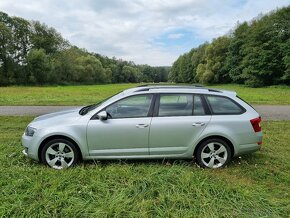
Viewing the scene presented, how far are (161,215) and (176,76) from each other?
107928mm

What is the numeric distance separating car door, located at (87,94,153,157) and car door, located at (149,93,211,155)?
173 millimetres

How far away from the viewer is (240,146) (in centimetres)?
539

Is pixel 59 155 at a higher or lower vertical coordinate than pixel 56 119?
lower

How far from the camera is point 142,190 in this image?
4.14 m

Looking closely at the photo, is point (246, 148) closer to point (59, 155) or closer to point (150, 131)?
point (150, 131)

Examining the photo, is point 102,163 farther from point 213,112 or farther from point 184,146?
point 213,112

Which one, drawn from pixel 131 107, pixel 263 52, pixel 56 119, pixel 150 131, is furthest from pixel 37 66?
pixel 150 131

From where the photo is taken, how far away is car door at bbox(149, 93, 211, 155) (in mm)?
5246

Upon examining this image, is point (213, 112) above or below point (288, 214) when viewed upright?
above

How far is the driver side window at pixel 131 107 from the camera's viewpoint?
17.5ft

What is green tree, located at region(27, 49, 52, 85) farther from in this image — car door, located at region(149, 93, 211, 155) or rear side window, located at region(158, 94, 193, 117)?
car door, located at region(149, 93, 211, 155)

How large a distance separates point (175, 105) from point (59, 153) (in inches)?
95.4

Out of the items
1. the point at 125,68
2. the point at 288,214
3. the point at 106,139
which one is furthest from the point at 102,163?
the point at 125,68

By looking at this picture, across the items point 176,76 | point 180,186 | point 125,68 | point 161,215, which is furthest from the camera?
point 125,68
